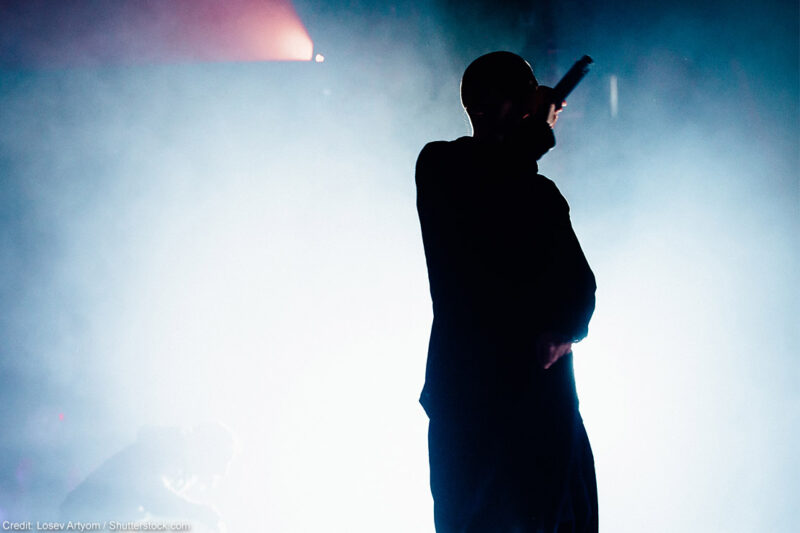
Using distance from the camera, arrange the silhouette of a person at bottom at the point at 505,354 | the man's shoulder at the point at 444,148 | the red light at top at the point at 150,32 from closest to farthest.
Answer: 1. the silhouette of a person at bottom at the point at 505,354
2. the man's shoulder at the point at 444,148
3. the red light at top at the point at 150,32

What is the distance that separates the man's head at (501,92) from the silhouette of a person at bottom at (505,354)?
113 millimetres

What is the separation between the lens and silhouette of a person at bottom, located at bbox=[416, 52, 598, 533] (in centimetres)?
64

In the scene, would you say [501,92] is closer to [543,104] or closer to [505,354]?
[543,104]

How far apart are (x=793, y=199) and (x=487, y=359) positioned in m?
3.54

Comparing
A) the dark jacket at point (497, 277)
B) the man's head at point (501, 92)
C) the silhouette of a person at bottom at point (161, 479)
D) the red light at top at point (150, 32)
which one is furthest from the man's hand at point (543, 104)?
the silhouette of a person at bottom at point (161, 479)

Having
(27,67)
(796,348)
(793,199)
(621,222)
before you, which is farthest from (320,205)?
(796,348)

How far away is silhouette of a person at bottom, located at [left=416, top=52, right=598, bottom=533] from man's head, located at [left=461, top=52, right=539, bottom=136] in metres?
0.11

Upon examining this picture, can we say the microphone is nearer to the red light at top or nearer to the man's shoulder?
the man's shoulder

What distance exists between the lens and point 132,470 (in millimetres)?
2938

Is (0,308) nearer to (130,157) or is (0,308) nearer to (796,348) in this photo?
(130,157)

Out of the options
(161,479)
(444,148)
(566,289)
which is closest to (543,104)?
(444,148)

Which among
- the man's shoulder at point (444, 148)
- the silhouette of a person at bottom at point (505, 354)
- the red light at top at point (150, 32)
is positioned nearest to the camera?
the silhouette of a person at bottom at point (505, 354)

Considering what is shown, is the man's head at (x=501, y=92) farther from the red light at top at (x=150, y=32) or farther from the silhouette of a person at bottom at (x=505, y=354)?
the red light at top at (x=150, y=32)

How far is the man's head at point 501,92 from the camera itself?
0.83 meters
